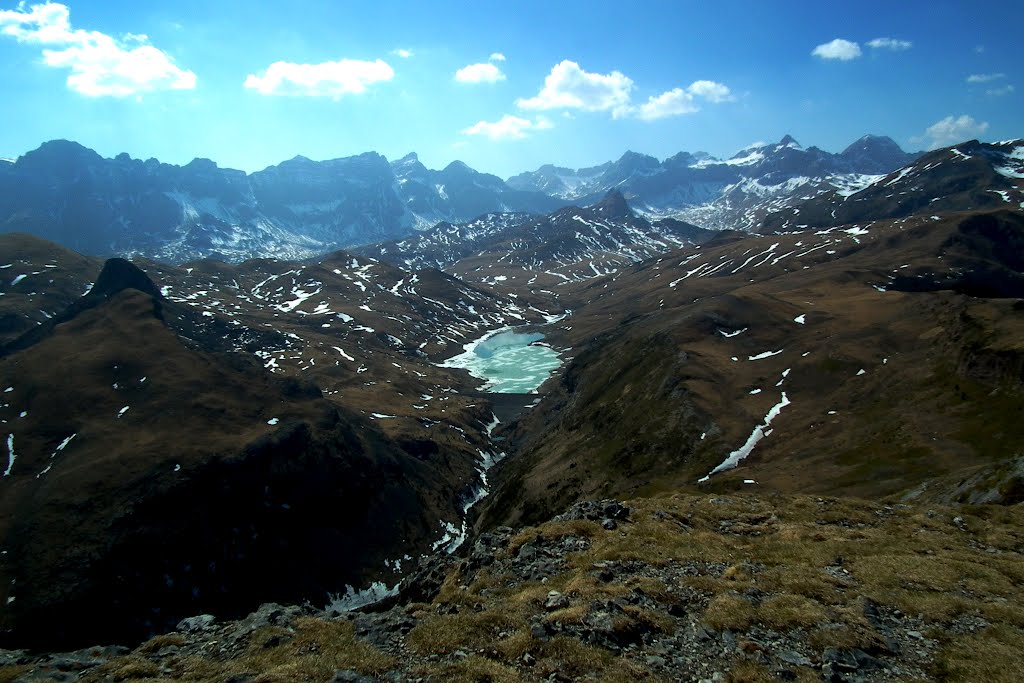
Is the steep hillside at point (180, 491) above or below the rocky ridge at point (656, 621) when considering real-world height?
below

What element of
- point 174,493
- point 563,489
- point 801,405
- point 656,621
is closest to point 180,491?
point 174,493

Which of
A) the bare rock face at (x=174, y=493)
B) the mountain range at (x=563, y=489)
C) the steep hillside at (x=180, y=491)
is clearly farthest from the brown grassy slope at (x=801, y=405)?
the bare rock face at (x=174, y=493)

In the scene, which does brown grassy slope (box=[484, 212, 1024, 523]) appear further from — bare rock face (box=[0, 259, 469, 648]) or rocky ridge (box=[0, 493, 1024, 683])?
rocky ridge (box=[0, 493, 1024, 683])

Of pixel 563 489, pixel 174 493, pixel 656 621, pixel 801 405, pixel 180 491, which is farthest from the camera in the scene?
pixel 563 489

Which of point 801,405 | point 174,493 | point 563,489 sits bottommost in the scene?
point 563,489

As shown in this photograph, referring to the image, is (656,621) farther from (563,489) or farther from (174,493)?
(174,493)

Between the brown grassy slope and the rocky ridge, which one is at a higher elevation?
the rocky ridge

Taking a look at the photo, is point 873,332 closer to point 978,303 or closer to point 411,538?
point 978,303

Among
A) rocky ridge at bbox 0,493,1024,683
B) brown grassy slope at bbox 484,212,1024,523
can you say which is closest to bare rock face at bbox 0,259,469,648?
brown grassy slope at bbox 484,212,1024,523

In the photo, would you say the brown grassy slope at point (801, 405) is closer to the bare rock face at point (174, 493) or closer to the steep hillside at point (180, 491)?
the steep hillside at point (180, 491)

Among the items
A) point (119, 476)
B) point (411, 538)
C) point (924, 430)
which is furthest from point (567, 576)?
point (119, 476)

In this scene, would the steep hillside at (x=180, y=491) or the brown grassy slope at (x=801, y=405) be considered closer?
the brown grassy slope at (x=801, y=405)
